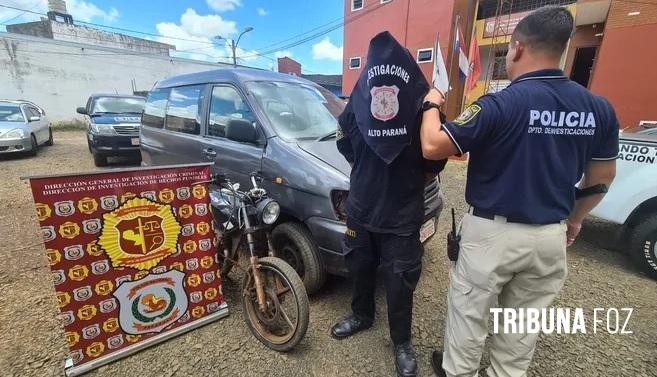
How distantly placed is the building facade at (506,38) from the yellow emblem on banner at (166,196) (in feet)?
14.8

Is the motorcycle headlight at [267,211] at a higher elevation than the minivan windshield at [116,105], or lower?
lower

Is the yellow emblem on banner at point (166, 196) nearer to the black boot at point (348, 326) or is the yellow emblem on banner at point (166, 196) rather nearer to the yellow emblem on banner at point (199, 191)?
the yellow emblem on banner at point (199, 191)

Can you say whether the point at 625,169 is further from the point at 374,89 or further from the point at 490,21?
the point at 490,21

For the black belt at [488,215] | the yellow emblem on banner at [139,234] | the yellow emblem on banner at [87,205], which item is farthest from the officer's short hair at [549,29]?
the yellow emblem on banner at [87,205]

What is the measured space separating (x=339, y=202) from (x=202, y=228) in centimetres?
98

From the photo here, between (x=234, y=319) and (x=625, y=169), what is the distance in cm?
397

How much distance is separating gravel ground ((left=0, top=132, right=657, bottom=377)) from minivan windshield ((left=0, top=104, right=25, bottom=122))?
7677 mm

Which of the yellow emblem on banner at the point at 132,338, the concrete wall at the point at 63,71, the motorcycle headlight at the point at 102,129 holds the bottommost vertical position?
the yellow emblem on banner at the point at 132,338

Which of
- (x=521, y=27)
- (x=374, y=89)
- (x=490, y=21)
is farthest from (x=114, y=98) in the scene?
(x=490, y=21)

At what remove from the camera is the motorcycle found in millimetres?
2057

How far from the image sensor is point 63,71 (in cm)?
1811

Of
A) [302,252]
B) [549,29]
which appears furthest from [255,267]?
[549,29]

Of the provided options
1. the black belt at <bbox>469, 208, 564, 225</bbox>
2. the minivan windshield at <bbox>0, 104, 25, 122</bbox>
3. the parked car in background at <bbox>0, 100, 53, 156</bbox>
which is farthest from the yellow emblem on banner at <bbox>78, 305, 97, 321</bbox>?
the minivan windshield at <bbox>0, 104, 25, 122</bbox>

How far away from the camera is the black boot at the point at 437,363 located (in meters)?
1.99
